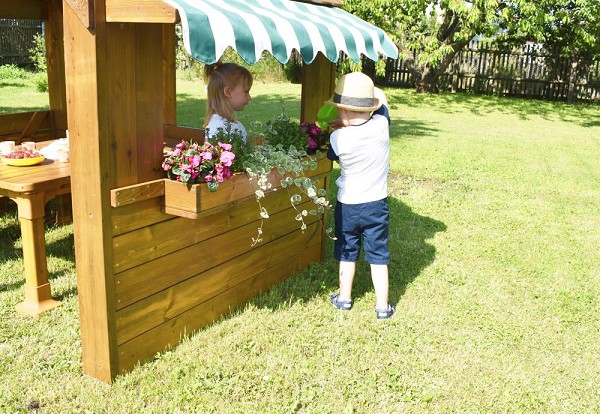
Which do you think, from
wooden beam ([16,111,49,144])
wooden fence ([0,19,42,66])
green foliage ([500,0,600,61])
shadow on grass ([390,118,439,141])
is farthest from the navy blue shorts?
wooden fence ([0,19,42,66])

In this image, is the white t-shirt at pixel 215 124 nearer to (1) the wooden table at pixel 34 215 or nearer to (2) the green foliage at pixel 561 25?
(1) the wooden table at pixel 34 215

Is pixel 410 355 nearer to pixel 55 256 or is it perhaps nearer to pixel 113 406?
pixel 113 406

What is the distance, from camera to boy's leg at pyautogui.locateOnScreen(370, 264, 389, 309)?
14.3ft

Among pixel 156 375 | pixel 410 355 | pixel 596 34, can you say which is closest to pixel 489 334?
pixel 410 355

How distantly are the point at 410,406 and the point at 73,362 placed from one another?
2.01 meters

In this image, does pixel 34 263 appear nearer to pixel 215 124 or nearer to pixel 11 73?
pixel 215 124

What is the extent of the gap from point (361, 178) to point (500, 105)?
16.7m

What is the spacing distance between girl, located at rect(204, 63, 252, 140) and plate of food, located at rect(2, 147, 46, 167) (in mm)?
1416

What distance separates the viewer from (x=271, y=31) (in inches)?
125

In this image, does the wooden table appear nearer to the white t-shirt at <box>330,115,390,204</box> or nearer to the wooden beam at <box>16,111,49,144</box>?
the wooden beam at <box>16,111,49,144</box>

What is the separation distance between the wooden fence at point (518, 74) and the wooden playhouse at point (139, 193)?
19.3 m

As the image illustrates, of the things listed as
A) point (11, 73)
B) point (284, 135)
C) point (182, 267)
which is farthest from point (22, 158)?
point (11, 73)

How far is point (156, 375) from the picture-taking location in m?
3.48

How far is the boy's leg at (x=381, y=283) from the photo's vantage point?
4.37 meters
